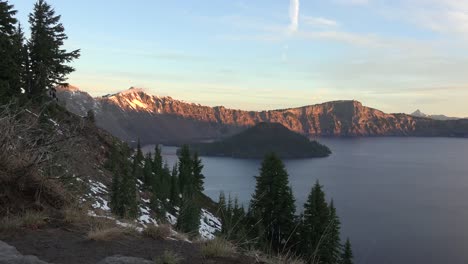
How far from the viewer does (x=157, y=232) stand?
6926mm

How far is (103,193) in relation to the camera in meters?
40.9

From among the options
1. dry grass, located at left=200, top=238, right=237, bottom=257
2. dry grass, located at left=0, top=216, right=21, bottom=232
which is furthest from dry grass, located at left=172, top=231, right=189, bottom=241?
dry grass, located at left=0, top=216, right=21, bottom=232

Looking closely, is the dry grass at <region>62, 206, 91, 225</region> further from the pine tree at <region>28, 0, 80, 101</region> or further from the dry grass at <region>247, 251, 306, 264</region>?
the pine tree at <region>28, 0, 80, 101</region>

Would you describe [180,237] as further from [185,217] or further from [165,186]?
[165,186]

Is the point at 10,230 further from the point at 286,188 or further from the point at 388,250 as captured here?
the point at 388,250

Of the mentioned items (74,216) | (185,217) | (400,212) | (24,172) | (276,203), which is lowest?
(400,212)

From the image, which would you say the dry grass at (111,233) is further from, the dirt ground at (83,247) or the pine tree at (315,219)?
the pine tree at (315,219)

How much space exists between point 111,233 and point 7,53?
115ft

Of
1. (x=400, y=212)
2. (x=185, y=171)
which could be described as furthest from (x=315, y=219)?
(x=400, y=212)

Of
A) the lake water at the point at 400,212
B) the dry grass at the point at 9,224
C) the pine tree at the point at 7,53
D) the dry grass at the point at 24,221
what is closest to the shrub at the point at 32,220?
the dry grass at the point at 24,221

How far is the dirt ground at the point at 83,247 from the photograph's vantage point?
556 cm

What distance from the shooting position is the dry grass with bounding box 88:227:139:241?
20.7 feet

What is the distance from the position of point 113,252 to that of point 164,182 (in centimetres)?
6688

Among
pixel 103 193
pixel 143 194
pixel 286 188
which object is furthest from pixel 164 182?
pixel 286 188
